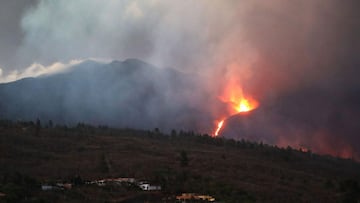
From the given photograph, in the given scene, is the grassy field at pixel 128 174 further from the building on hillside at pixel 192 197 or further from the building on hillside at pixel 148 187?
the building on hillside at pixel 148 187

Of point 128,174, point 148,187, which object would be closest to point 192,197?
point 148,187

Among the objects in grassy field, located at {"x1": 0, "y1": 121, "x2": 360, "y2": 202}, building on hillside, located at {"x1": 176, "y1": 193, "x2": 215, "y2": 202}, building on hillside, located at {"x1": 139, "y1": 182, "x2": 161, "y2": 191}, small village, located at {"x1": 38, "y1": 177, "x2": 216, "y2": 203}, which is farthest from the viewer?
building on hillside, located at {"x1": 139, "y1": 182, "x2": 161, "y2": 191}

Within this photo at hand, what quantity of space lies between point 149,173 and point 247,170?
2573 centimetres

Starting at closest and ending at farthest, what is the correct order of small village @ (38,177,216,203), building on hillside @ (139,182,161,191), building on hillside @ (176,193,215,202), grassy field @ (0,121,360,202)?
small village @ (38,177,216,203) < building on hillside @ (176,193,215,202) < grassy field @ (0,121,360,202) < building on hillside @ (139,182,161,191)

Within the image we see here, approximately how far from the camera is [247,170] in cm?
8900

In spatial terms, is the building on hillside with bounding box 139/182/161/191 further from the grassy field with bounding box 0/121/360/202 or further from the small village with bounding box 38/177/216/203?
the grassy field with bounding box 0/121/360/202

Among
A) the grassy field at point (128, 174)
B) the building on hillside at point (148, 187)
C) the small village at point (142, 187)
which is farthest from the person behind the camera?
the building on hillside at point (148, 187)

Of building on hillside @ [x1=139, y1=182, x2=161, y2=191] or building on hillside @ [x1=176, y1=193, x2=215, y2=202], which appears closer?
building on hillside @ [x1=176, y1=193, x2=215, y2=202]

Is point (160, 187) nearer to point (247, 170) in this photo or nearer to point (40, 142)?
point (247, 170)

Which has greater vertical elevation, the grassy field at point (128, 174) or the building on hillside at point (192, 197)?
the grassy field at point (128, 174)

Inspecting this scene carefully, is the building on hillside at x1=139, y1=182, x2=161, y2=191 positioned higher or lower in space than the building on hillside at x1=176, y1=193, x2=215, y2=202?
higher

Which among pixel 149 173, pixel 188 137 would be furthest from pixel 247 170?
pixel 188 137

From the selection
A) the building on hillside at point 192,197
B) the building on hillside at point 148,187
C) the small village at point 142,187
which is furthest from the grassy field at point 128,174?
the building on hillside at point 148,187

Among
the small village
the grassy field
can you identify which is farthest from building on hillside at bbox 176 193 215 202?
the grassy field
